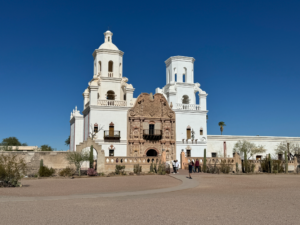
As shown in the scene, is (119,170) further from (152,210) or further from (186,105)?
(152,210)

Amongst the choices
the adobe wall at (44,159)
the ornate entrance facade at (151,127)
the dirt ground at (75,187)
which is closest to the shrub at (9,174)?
the dirt ground at (75,187)

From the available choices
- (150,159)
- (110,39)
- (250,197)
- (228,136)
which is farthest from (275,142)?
(250,197)

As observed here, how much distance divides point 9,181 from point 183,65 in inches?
1204

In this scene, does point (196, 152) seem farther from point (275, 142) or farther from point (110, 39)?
point (110, 39)

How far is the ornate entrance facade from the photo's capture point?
3978cm

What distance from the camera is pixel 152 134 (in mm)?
40062

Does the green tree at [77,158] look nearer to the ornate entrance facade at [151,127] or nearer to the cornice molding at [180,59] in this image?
the ornate entrance facade at [151,127]

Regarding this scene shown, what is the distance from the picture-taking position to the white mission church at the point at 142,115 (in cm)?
3888

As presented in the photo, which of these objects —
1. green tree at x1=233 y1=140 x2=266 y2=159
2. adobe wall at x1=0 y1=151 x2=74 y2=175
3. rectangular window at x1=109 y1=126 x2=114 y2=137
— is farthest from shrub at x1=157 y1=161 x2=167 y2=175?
green tree at x1=233 y1=140 x2=266 y2=159

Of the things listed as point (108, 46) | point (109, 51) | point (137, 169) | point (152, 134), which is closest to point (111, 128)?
point (152, 134)

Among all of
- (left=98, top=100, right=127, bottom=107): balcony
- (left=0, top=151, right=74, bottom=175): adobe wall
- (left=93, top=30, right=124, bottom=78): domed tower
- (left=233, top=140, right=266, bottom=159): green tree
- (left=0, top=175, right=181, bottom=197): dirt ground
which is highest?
(left=93, top=30, right=124, bottom=78): domed tower

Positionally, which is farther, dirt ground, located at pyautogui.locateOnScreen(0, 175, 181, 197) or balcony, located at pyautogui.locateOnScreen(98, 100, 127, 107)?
balcony, located at pyautogui.locateOnScreen(98, 100, 127, 107)

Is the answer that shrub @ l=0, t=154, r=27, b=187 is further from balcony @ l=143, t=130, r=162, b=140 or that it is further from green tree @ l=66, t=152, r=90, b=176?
balcony @ l=143, t=130, r=162, b=140

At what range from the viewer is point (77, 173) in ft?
94.0
